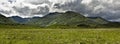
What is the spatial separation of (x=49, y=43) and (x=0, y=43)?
6110mm

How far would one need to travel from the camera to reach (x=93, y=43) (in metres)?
31.4

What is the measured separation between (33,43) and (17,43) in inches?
81.8

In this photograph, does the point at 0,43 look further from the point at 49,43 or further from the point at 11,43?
the point at 49,43

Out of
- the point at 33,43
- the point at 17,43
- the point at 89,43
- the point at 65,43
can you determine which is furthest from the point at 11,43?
the point at 89,43

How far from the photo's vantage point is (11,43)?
28.3 meters

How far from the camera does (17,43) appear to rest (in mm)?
28078

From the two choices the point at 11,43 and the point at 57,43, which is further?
the point at 57,43

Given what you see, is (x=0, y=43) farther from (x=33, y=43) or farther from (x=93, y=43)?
(x=93, y=43)

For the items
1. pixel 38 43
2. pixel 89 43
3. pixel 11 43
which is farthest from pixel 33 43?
pixel 89 43

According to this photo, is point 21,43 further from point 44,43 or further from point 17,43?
point 44,43

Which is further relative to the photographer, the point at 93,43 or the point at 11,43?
the point at 93,43

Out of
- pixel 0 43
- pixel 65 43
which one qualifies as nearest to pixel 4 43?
pixel 0 43

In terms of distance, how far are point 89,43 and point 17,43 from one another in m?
9.73

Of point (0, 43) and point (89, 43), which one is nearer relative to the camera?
point (0, 43)
